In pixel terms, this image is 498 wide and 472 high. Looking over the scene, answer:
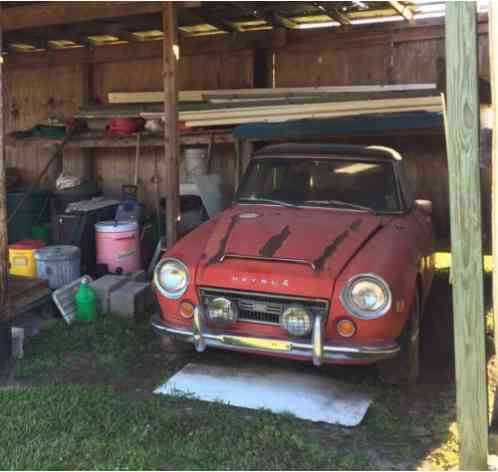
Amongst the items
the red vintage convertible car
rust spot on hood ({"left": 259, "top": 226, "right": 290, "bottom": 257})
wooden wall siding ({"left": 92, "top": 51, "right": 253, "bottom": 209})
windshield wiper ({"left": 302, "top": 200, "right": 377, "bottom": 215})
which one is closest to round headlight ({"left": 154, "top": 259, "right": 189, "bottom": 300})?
the red vintage convertible car

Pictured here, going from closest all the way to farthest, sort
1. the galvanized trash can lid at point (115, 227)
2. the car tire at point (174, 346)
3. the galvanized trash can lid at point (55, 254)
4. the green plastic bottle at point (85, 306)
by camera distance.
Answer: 1. the car tire at point (174, 346)
2. the green plastic bottle at point (85, 306)
3. the galvanized trash can lid at point (55, 254)
4. the galvanized trash can lid at point (115, 227)

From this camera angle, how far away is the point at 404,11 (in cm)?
816

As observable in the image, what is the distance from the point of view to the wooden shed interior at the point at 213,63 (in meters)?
8.41

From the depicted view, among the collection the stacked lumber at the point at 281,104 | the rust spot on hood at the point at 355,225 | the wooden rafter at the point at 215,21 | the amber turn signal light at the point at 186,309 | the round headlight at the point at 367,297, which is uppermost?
the wooden rafter at the point at 215,21

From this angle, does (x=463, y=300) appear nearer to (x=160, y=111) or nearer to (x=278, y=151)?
(x=278, y=151)

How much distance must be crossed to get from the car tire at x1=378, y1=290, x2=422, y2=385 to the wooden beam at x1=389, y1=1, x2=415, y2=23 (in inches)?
182

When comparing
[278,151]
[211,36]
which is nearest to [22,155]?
[211,36]

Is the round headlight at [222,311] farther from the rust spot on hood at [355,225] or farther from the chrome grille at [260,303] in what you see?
the rust spot on hood at [355,225]

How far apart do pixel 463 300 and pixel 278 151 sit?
10.4ft

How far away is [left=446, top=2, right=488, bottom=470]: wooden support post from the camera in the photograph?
8.96ft

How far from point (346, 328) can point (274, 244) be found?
841mm

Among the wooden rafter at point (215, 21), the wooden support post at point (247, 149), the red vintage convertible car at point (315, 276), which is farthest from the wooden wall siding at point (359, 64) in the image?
the red vintage convertible car at point (315, 276)

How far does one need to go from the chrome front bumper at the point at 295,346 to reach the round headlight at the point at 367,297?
0.21 metres

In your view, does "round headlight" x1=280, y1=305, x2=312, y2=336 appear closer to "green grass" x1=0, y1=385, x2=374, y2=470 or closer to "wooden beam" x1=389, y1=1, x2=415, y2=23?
"green grass" x1=0, y1=385, x2=374, y2=470
